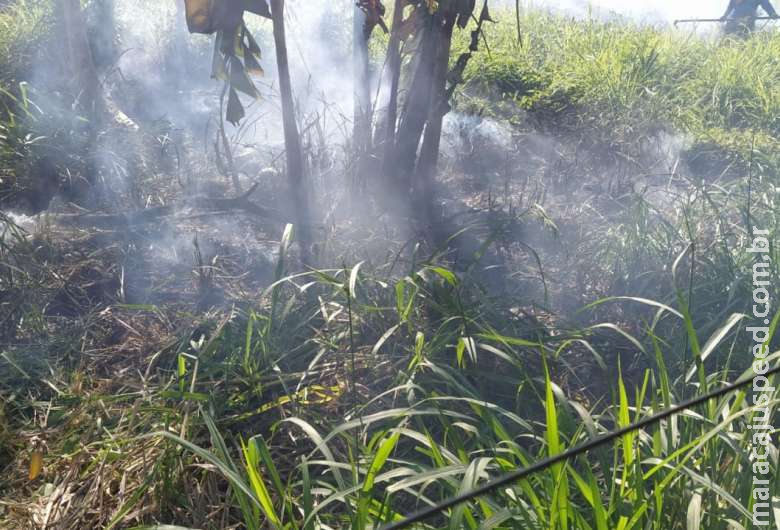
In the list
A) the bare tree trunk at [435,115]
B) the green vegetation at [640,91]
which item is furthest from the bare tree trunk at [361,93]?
the green vegetation at [640,91]

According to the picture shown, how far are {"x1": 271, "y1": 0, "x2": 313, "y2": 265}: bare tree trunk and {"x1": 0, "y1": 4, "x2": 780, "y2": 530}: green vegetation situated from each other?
0.50ft

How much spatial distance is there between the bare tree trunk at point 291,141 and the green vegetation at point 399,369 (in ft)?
0.50

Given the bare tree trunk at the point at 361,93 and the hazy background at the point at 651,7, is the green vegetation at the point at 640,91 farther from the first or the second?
the hazy background at the point at 651,7

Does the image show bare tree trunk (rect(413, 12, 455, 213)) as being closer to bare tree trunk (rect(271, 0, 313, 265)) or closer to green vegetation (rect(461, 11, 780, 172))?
bare tree trunk (rect(271, 0, 313, 265))

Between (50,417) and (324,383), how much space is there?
0.82 meters

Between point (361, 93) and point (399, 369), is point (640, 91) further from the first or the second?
point (399, 369)

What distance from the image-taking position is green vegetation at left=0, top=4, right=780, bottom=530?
5.17ft

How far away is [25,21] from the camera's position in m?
5.21

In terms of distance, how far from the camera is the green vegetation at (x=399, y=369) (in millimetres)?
1577

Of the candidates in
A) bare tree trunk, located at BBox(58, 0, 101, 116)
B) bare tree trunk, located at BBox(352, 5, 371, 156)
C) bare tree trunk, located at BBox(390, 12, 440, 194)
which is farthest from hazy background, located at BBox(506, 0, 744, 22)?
bare tree trunk, located at BBox(58, 0, 101, 116)

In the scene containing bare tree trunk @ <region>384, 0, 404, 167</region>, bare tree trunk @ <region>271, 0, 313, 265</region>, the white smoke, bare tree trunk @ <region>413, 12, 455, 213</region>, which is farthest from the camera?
the white smoke

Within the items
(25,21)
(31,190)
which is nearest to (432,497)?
(31,190)

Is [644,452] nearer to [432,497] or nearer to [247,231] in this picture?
[432,497]

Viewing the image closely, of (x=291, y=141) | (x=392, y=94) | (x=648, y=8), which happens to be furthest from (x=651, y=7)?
(x=291, y=141)
